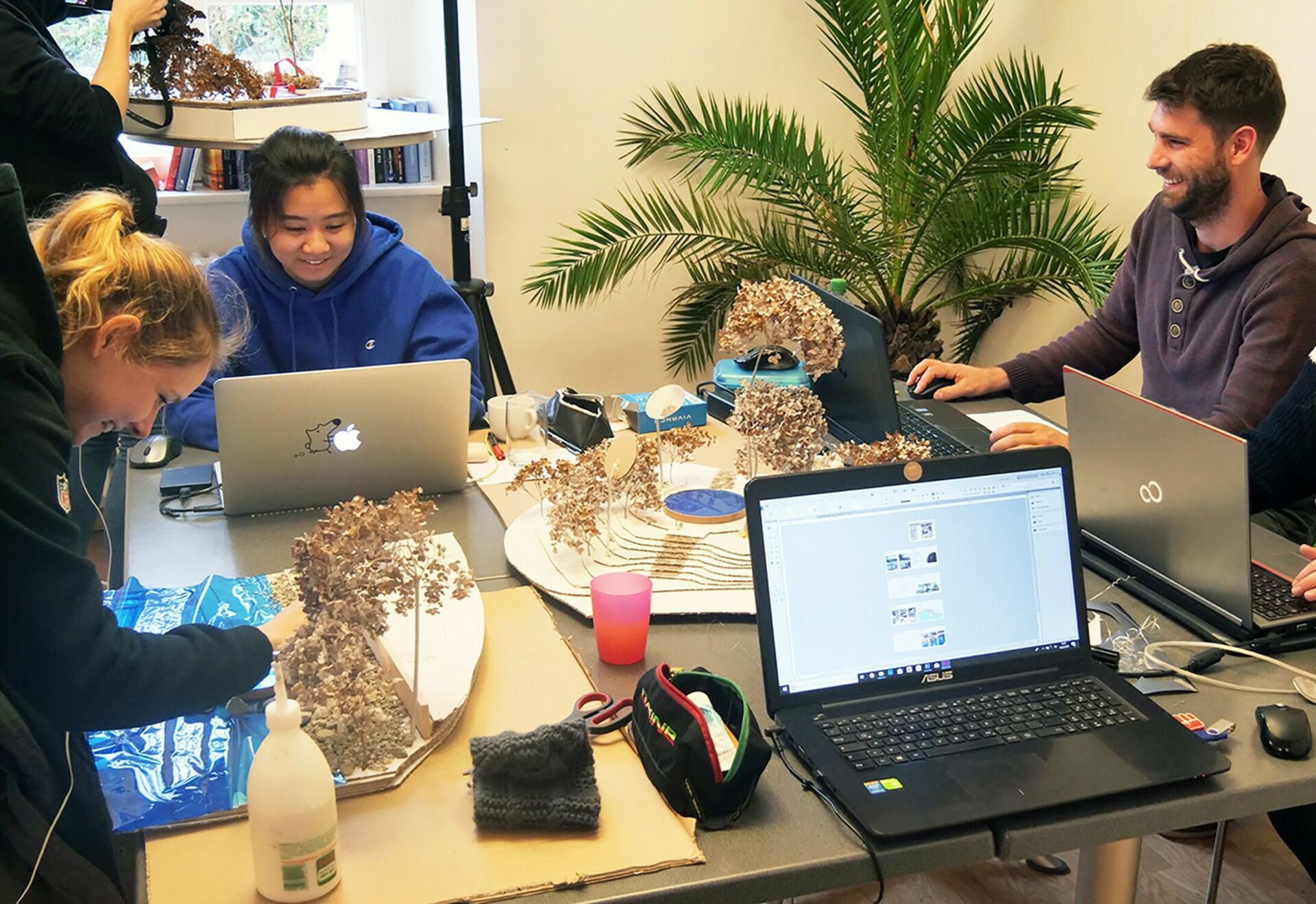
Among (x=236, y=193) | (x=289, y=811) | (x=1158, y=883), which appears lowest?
(x=1158, y=883)

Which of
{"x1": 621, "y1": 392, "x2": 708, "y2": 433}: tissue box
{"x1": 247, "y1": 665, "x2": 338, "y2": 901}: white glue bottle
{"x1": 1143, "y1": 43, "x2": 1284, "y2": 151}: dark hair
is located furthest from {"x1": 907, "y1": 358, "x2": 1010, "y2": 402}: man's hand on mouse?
{"x1": 247, "y1": 665, "x2": 338, "y2": 901}: white glue bottle

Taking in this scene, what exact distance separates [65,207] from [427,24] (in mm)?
2786

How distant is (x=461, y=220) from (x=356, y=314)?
1014 mm

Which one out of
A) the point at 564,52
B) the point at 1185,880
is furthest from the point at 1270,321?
the point at 564,52

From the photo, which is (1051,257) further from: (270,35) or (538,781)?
(538,781)

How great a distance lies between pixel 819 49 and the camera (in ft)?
13.4

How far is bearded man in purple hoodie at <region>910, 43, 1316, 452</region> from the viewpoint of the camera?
2.28 meters

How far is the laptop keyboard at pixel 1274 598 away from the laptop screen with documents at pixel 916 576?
383mm

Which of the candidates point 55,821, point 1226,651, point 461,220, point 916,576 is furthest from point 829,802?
point 461,220

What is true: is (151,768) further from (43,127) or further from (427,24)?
(427,24)

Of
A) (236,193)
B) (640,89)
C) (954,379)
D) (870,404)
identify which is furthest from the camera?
(640,89)

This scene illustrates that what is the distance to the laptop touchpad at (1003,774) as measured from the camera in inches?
47.6

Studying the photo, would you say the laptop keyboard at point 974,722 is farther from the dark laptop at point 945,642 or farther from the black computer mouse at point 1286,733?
the black computer mouse at point 1286,733

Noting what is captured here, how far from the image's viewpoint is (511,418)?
2279 millimetres
